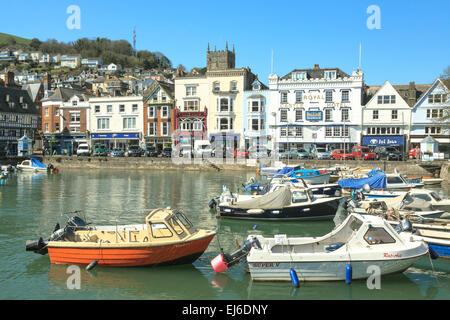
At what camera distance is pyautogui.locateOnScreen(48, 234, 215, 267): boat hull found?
53.0 ft

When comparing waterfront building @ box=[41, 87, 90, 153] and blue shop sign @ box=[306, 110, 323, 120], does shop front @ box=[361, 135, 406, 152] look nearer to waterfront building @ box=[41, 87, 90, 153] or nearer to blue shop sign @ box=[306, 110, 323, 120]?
blue shop sign @ box=[306, 110, 323, 120]

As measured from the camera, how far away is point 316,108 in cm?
6662

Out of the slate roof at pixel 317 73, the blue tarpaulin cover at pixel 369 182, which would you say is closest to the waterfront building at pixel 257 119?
the slate roof at pixel 317 73

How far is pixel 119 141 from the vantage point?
260ft

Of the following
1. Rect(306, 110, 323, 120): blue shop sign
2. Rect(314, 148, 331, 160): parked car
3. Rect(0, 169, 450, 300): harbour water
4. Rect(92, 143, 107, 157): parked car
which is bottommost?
Rect(0, 169, 450, 300): harbour water

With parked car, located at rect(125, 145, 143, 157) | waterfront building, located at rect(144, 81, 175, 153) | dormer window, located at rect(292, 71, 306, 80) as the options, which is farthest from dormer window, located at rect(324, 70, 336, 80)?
parked car, located at rect(125, 145, 143, 157)

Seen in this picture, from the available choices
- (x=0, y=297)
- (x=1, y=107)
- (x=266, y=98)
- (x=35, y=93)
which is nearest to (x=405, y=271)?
(x=0, y=297)

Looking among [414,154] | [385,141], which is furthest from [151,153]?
[414,154]

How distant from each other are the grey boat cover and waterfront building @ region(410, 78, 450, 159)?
1768 inches

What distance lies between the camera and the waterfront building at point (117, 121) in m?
77.6

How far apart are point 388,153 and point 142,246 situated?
49590 mm

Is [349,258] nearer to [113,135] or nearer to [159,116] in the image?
[159,116]
